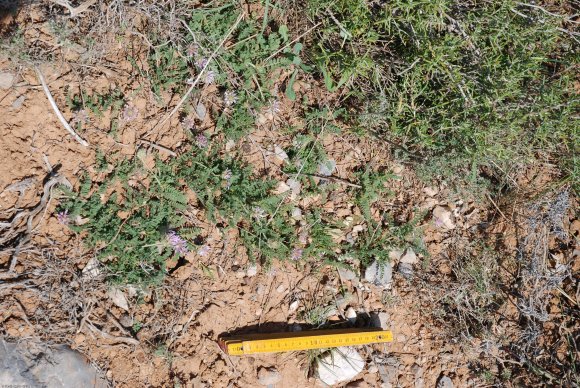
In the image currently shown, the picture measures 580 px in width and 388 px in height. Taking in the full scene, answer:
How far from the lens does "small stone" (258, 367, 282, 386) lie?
137 inches

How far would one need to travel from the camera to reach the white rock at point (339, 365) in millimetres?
3561

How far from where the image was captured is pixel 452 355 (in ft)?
12.6

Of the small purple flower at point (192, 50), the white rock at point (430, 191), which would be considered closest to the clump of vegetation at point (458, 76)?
the white rock at point (430, 191)

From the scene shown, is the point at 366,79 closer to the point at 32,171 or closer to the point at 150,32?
the point at 150,32

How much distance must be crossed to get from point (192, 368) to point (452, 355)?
1798mm

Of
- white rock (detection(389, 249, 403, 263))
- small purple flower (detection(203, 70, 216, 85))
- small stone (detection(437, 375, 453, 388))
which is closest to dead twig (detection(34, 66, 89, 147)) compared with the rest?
small purple flower (detection(203, 70, 216, 85))

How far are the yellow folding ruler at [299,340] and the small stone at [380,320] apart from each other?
5 cm

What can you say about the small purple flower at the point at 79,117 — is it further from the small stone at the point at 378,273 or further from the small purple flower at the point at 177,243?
the small stone at the point at 378,273

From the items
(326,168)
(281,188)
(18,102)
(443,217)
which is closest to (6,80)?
(18,102)

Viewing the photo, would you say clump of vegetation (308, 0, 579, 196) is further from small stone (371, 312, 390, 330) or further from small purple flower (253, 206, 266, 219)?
small stone (371, 312, 390, 330)

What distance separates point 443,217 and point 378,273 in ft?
2.16

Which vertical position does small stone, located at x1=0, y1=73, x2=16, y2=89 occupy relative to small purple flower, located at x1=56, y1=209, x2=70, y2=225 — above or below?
above

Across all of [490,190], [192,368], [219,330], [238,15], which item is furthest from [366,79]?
[192,368]

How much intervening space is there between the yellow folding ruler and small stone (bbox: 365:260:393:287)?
1.08ft
